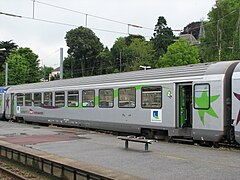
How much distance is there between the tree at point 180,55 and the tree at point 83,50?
23301 millimetres

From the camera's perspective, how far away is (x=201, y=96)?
1389cm

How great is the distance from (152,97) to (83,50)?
59.7 metres

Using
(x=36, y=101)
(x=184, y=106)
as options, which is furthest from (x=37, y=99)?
(x=184, y=106)

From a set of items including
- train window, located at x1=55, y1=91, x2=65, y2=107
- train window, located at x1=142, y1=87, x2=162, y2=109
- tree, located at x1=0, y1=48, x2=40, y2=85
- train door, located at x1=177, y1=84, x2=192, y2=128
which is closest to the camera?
train door, located at x1=177, y1=84, x2=192, y2=128

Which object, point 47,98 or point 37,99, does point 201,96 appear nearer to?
point 47,98

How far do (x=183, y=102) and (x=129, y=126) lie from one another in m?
3.32

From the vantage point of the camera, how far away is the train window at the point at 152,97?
15.8 m

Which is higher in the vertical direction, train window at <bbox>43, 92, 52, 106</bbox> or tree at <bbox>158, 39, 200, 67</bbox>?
tree at <bbox>158, 39, 200, 67</bbox>

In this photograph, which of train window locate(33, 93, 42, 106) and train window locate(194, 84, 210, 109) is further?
train window locate(33, 93, 42, 106)

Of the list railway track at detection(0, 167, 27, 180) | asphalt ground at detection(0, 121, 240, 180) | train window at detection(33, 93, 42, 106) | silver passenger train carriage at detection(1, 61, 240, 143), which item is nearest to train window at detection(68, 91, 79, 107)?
silver passenger train carriage at detection(1, 61, 240, 143)

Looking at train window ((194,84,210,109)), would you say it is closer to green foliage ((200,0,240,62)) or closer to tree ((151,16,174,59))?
green foliage ((200,0,240,62))

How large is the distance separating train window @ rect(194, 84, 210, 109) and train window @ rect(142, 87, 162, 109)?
1.99m

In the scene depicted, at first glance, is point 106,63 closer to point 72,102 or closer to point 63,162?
point 72,102

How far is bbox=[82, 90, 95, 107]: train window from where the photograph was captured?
20.3 meters
